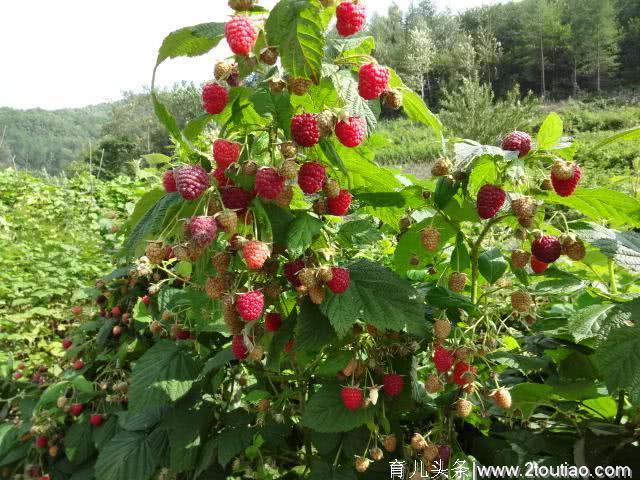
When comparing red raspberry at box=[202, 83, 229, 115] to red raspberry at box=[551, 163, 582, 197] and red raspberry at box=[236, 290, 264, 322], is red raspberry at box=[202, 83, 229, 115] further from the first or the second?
red raspberry at box=[551, 163, 582, 197]

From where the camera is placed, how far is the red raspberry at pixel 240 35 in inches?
29.7

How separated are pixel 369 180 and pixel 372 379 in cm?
41

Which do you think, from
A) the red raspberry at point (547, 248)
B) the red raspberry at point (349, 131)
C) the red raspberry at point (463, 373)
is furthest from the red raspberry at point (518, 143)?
the red raspberry at point (463, 373)

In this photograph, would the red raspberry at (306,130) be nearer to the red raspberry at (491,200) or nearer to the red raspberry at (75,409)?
the red raspberry at (491,200)

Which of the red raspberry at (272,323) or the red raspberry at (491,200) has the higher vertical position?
the red raspberry at (491,200)

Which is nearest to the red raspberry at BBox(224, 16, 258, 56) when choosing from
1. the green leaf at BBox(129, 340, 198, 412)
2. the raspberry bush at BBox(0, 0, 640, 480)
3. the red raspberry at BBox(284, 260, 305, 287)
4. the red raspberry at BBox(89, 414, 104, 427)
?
the raspberry bush at BBox(0, 0, 640, 480)

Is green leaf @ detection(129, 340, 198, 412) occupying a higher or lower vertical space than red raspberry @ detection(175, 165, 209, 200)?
lower

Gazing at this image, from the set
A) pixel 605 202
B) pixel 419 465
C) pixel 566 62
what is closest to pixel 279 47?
pixel 605 202

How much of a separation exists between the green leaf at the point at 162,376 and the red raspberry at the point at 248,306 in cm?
A: 56

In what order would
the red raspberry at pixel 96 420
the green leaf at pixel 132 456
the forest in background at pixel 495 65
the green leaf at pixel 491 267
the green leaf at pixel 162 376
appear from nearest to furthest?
the green leaf at pixel 491 267 → the green leaf at pixel 162 376 → the green leaf at pixel 132 456 → the red raspberry at pixel 96 420 → the forest in background at pixel 495 65

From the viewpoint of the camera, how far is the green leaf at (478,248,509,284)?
106 cm

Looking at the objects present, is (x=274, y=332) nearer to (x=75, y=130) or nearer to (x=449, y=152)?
(x=449, y=152)

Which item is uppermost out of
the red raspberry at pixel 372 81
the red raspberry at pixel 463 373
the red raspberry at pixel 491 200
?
the red raspberry at pixel 372 81

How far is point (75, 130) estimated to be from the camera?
3925 cm
